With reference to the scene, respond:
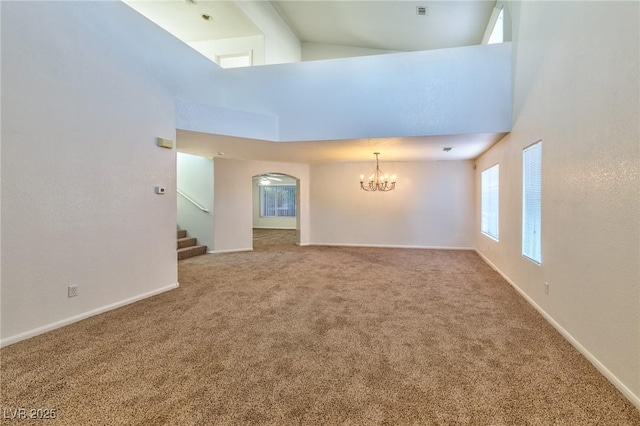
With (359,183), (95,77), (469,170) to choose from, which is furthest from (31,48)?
(469,170)

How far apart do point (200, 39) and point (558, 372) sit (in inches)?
334

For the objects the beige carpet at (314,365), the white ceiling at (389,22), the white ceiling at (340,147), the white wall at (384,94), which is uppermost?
the white ceiling at (389,22)

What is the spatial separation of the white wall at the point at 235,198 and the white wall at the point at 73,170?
10.1 feet

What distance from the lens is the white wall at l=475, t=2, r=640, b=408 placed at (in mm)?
1854

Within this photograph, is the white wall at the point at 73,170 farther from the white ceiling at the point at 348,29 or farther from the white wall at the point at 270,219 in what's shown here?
the white wall at the point at 270,219

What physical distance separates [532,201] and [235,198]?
6053 millimetres

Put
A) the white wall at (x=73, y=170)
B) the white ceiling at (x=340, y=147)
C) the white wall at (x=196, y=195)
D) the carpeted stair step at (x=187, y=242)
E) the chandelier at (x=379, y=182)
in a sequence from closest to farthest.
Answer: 1. the white wall at (x=73, y=170)
2. the white ceiling at (x=340, y=147)
3. the carpeted stair step at (x=187, y=242)
4. the white wall at (x=196, y=195)
5. the chandelier at (x=379, y=182)

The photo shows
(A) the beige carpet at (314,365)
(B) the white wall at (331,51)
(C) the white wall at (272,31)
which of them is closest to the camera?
(A) the beige carpet at (314,365)

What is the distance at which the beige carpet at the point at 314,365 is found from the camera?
174 centimetres

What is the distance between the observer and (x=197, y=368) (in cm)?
220

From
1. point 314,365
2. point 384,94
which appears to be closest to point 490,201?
point 384,94

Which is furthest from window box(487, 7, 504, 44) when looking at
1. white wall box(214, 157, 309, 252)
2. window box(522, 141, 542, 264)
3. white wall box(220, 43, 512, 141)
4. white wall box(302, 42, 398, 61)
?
white wall box(214, 157, 309, 252)

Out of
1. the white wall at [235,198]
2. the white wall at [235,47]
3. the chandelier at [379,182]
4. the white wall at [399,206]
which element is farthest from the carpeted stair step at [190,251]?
the white wall at [235,47]

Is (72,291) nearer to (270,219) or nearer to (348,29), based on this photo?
(348,29)
